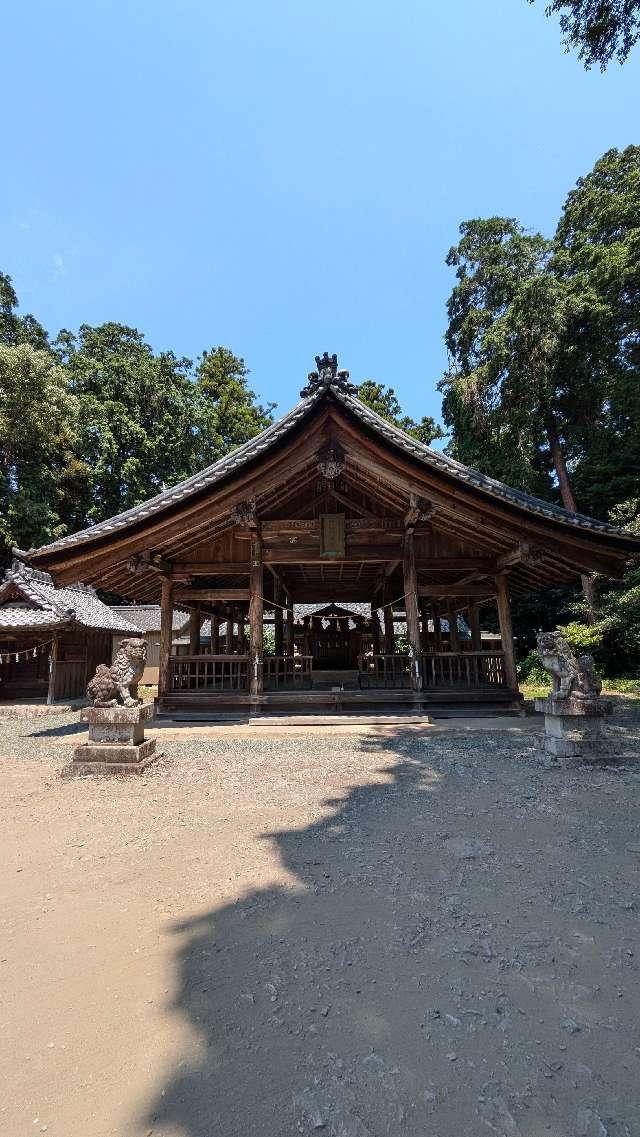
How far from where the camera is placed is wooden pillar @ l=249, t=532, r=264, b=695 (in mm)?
10070

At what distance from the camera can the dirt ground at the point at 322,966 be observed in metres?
1.72

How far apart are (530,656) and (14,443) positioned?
27564mm

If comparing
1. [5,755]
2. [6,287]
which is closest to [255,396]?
Answer: [6,287]

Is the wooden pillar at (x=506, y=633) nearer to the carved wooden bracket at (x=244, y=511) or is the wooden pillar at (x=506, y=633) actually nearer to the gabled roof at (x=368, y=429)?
the gabled roof at (x=368, y=429)

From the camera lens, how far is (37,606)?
56.9 feet

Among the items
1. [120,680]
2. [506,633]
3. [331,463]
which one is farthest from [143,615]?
[120,680]

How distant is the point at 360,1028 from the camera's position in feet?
6.77

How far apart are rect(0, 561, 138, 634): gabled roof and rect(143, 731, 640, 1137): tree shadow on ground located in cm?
1536

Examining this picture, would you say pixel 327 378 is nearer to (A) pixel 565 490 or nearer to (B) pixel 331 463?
(B) pixel 331 463

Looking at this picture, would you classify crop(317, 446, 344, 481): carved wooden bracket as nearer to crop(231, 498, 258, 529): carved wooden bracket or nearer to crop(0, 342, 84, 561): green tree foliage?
crop(231, 498, 258, 529): carved wooden bracket

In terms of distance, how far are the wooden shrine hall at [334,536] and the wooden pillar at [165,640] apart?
44 millimetres

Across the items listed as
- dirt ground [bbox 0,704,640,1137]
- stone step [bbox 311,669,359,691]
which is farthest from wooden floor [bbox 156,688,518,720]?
dirt ground [bbox 0,704,640,1137]

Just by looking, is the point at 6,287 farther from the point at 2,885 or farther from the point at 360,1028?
the point at 360,1028

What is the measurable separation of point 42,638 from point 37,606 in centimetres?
120
